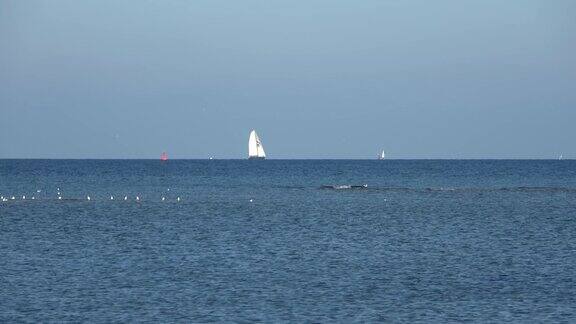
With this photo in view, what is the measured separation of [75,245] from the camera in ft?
181

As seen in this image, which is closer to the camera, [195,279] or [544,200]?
[195,279]

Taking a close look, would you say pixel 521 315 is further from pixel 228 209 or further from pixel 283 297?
pixel 228 209

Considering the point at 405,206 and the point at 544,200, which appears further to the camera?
the point at 544,200

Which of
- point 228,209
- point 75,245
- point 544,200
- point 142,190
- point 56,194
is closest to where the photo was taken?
point 75,245

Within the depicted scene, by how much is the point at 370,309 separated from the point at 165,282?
9.56m

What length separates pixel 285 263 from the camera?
4775cm

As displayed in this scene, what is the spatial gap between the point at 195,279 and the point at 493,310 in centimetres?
1252

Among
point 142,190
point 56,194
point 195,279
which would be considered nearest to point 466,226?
point 195,279

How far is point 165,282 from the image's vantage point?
41.4 metres

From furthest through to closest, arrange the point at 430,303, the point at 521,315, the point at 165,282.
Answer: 1. the point at 165,282
2. the point at 430,303
3. the point at 521,315

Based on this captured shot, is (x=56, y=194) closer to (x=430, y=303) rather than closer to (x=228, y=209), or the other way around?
(x=228, y=209)

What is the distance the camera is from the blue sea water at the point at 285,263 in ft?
116

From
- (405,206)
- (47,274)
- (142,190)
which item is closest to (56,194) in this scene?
(142,190)

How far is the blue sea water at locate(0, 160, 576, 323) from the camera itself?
116 ft
